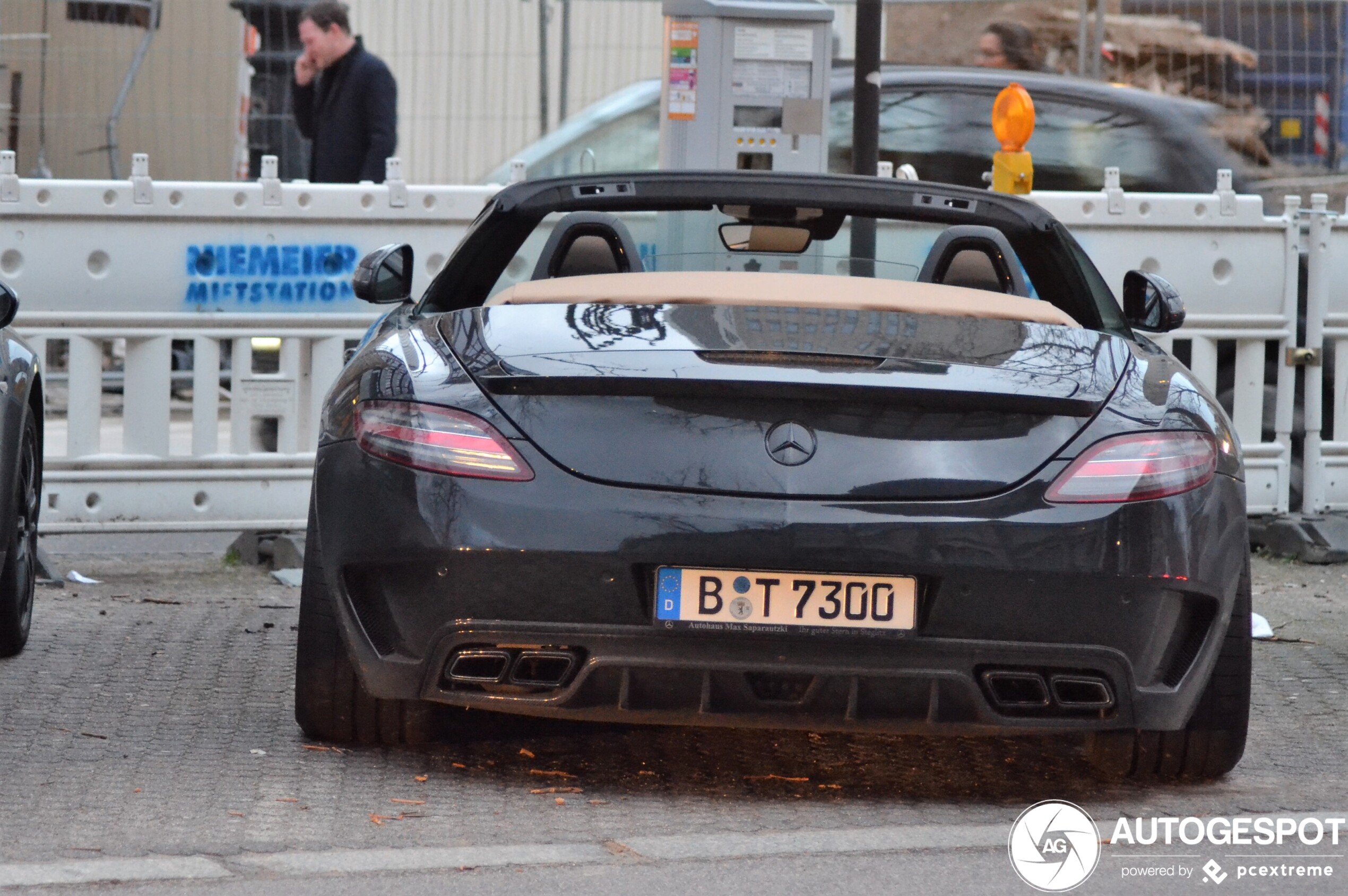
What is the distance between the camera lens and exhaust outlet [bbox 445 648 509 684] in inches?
160

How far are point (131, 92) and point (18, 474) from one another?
8563 mm

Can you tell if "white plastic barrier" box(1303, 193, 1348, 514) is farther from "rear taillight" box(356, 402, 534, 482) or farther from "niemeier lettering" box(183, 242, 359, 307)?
"rear taillight" box(356, 402, 534, 482)

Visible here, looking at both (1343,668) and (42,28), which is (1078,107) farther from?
(42,28)

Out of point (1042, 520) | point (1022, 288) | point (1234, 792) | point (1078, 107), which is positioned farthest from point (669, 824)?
point (1078, 107)

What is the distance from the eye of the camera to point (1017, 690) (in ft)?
13.4

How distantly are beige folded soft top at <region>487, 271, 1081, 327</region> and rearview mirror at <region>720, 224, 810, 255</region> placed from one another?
32 cm

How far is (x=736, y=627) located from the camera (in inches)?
156

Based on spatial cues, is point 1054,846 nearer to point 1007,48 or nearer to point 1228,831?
point 1228,831

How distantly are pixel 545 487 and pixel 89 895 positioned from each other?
3.53 feet

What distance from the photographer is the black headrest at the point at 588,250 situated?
4.98 metres

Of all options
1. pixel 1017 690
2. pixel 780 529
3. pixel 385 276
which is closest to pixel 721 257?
pixel 385 276

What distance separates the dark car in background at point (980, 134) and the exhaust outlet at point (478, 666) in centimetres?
651

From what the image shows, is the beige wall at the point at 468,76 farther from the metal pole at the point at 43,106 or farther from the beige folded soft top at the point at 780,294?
the beige folded soft top at the point at 780,294

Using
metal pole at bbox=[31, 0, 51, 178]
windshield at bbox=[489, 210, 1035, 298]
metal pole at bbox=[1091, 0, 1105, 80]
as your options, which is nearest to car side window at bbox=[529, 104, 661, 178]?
metal pole at bbox=[31, 0, 51, 178]
